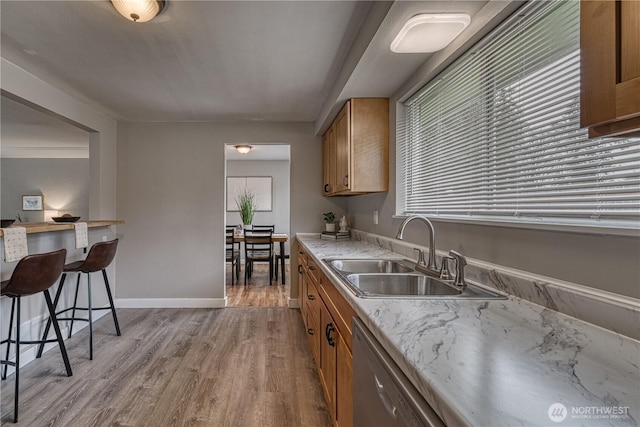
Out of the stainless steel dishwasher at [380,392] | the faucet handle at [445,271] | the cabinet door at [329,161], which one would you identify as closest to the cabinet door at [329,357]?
the stainless steel dishwasher at [380,392]

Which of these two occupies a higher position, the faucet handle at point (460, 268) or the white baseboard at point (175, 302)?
the faucet handle at point (460, 268)

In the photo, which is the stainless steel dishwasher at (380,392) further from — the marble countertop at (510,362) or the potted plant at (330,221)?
the potted plant at (330,221)

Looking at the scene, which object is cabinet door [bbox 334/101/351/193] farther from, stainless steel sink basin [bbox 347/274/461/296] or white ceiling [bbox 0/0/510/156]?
stainless steel sink basin [bbox 347/274/461/296]

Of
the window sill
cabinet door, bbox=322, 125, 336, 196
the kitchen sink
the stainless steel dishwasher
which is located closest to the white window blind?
the window sill

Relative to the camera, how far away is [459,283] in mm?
1375

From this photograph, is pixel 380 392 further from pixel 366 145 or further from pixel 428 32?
pixel 366 145

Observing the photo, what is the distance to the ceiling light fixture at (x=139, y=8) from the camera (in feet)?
5.38

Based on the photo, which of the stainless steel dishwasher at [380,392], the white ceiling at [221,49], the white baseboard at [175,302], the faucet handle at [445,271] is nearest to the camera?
the stainless steel dishwasher at [380,392]

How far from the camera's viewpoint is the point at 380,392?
86 cm

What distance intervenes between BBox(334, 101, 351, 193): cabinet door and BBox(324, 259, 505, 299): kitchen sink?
756 millimetres

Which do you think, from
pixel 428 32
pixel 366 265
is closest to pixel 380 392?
pixel 366 265

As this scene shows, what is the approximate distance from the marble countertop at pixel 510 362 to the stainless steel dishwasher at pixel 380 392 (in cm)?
4

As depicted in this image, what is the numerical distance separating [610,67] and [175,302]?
A: 427cm

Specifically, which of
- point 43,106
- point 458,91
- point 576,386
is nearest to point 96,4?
point 43,106
